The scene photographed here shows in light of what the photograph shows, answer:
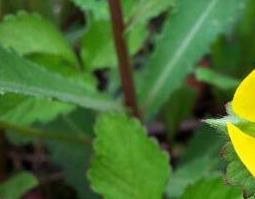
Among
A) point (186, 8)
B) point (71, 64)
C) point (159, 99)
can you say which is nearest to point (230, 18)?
point (186, 8)

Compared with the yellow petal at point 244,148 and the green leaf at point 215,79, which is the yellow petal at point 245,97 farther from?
the green leaf at point 215,79

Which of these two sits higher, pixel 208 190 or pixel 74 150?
pixel 208 190

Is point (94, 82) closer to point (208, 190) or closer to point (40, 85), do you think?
point (40, 85)

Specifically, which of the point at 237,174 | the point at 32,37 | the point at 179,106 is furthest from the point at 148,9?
the point at 237,174

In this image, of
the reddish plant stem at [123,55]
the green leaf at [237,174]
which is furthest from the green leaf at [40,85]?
the green leaf at [237,174]

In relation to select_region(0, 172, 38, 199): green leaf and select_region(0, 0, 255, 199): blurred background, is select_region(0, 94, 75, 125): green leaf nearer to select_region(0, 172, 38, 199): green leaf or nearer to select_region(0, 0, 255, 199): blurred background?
select_region(0, 0, 255, 199): blurred background

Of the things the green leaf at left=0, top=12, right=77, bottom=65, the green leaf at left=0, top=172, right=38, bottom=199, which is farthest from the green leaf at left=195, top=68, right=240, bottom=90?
the green leaf at left=0, top=172, right=38, bottom=199
